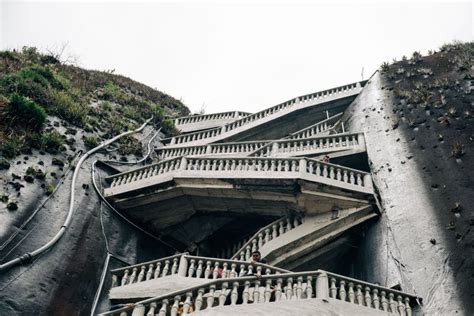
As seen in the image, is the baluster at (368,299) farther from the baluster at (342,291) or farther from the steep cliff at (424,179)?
the steep cliff at (424,179)

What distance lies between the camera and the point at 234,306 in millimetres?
11031

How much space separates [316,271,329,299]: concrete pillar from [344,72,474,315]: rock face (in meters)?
2.45

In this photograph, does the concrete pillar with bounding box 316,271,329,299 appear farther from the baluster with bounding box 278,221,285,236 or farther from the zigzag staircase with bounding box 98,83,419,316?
the baluster with bounding box 278,221,285,236

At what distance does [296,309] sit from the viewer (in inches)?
424

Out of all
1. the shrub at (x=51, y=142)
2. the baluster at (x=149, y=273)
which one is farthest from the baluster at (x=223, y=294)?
the shrub at (x=51, y=142)

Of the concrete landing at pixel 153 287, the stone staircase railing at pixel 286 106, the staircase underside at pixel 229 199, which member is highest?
the stone staircase railing at pixel 286 106

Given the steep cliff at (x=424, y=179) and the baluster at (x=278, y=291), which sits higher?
the steep cliff at (x=424, y=179)

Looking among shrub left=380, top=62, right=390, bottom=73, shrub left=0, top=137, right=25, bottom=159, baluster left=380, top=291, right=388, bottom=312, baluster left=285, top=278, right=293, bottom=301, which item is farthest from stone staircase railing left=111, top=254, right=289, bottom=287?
shrub left=380, top=62, right=390, bottom=73

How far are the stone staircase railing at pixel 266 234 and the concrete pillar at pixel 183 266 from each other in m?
2.36

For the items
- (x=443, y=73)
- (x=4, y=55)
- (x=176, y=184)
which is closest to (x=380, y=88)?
(x=443, y=73)

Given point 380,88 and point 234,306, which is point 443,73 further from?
point 234,306

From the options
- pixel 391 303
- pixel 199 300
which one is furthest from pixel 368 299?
pixel 199 300

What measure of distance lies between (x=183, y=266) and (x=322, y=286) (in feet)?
13.0

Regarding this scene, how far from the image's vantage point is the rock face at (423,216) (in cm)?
1227
